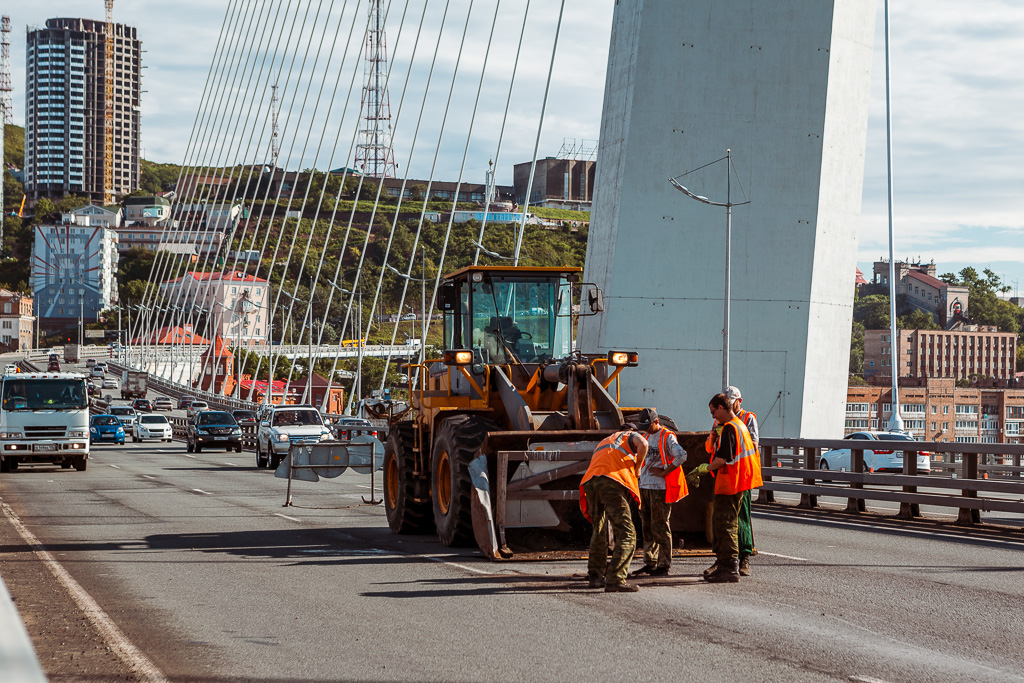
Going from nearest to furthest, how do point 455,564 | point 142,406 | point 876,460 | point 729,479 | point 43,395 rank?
point 729,479
point 455,564
point 876,460
point 43,395
point 142,406

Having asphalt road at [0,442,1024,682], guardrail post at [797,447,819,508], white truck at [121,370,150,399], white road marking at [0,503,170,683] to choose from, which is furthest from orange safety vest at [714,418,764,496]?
white truck at [121,370,150,399]

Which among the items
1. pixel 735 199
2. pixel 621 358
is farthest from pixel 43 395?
Answer: pixel 621 358

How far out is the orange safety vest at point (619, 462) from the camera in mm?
10375

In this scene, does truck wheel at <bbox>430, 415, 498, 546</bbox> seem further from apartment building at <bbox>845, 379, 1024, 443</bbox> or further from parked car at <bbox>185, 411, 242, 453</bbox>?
apartment building at <bbox>845, 379, 1024, 443</bbox>

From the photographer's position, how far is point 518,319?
47.2 ft

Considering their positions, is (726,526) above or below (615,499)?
below

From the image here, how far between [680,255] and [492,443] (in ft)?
65.8

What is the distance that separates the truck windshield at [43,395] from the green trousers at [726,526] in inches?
1002

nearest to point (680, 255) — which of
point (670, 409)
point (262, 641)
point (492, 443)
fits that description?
point (670, 409)

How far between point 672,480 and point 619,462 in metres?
1.09

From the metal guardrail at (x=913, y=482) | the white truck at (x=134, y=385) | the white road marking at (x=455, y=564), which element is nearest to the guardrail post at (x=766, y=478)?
the metal guardrail at (x=913, y=482)

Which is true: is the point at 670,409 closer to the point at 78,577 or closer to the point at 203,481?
the point at 203,481

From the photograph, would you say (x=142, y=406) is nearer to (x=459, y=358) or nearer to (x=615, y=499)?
(x=459, y=358)

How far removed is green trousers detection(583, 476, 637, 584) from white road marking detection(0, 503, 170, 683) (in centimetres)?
403
